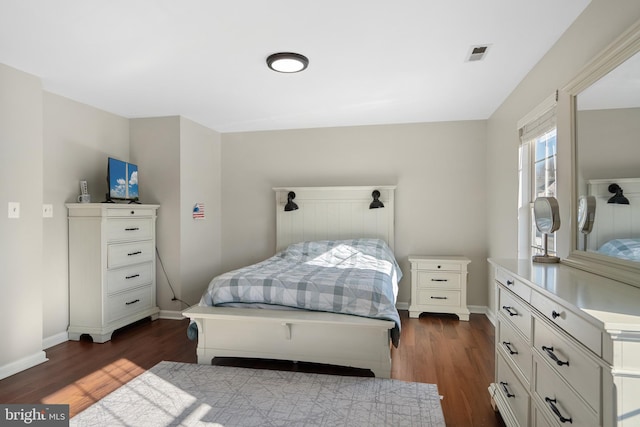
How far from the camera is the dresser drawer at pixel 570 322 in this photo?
0.96 metres

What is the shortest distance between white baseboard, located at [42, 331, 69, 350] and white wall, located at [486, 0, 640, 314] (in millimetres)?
4078

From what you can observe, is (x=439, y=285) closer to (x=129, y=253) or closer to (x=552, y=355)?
(x=552, y=355)

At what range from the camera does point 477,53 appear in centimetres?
236

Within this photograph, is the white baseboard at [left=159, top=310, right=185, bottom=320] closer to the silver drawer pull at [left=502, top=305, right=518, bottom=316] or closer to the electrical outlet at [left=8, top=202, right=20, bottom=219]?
the electrical outlet at [left=8, top=202, right=20, bottom=219]

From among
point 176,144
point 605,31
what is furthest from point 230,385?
point 605,31

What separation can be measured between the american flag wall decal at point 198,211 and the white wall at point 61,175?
3.26ft

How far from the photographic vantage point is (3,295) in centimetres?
244

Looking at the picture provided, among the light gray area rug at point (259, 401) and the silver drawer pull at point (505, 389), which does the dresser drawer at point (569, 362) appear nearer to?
the silver drawer pull at point (505, 389)

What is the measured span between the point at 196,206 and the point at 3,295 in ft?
6.48

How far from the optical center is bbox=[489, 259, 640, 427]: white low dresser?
88 cm

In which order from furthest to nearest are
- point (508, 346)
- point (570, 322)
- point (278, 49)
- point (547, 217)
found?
point (278, 49) → point (547, 217) → point (508, 346) → point (570, 322)

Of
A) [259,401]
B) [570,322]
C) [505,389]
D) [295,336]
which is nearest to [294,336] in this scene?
A: [295,336]

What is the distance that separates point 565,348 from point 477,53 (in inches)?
79.2

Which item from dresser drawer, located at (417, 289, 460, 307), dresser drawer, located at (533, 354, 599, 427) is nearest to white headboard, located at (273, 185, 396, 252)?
dresser drawer, located at (417, 289, 460, 307)
